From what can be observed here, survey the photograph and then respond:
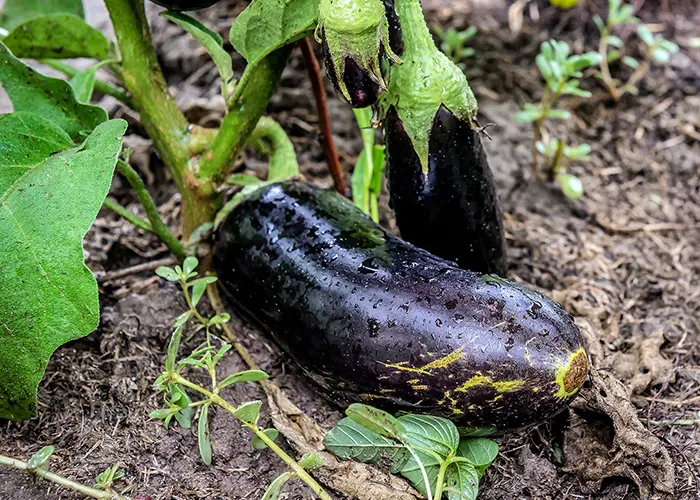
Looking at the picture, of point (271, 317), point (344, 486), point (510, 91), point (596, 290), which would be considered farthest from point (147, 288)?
point (510, 91)

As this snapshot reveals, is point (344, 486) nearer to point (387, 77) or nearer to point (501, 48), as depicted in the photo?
point (387, 77)

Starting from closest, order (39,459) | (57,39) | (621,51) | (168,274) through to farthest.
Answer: (39,459) → (168,274) → (57,39) → (621,51)

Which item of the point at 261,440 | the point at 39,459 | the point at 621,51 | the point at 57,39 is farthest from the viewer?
the point at 621,51

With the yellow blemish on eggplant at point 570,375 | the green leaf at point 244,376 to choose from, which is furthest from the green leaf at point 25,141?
the yellow blemish on eggplant at point 570,375

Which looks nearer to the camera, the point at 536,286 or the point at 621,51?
the point at 536,286

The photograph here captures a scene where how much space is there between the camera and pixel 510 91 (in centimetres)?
233

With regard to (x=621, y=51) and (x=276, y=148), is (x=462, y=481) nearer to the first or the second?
(x=276, y=148)

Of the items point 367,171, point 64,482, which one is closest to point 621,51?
point 367,171

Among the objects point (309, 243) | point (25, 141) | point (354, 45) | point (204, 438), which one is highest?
point (354, 45)

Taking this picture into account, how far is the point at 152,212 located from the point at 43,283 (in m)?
0.36

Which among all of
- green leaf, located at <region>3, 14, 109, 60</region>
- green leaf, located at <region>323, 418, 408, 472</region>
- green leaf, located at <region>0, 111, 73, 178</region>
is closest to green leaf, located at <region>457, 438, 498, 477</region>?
green leaf, located at <region>323, 418, 408, 472</region>

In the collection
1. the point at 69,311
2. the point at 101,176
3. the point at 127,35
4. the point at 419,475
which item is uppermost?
the point at 127,35

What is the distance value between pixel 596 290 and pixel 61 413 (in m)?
1.14

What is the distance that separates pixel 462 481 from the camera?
1.14 meters
